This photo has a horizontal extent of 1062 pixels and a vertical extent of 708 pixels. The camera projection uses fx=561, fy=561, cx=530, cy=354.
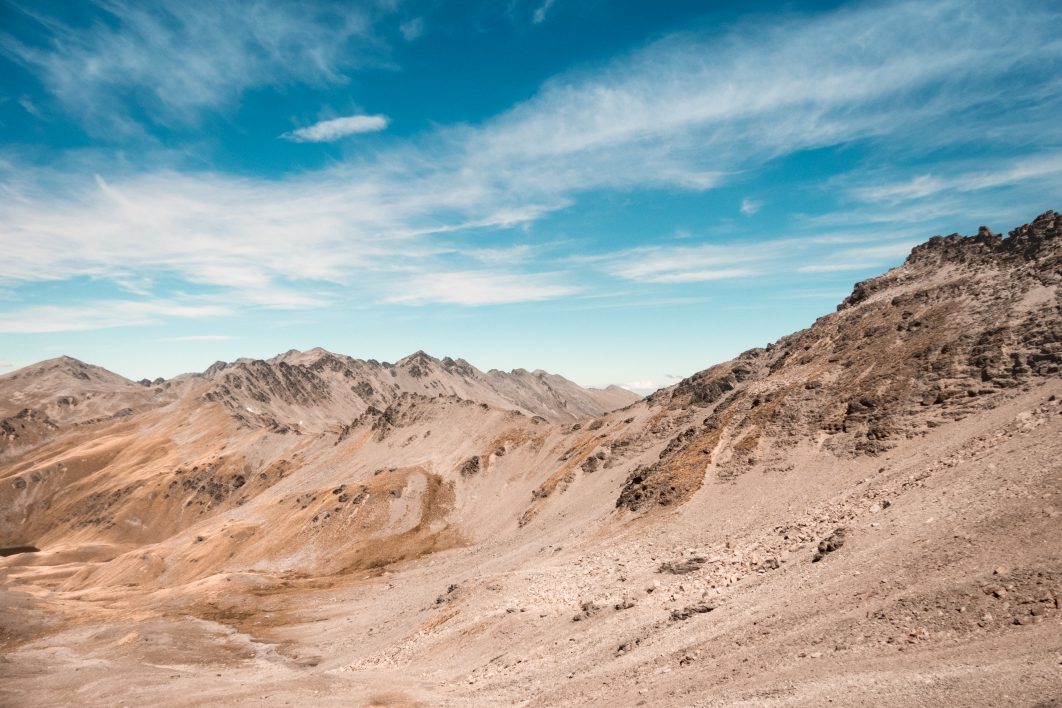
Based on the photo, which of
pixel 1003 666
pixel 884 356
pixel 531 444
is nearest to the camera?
pixel 1003 666

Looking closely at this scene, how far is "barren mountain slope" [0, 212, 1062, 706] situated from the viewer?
85.5 feet

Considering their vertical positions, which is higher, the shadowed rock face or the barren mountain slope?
the shadowed rock face

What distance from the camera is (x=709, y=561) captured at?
45625 mm

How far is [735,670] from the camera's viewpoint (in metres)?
26.9

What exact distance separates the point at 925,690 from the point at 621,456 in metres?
82.3

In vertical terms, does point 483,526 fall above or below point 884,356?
below

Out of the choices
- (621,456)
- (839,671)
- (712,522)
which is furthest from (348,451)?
(839,671)

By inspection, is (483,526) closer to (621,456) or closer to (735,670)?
(621,456)

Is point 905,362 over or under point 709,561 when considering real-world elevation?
over

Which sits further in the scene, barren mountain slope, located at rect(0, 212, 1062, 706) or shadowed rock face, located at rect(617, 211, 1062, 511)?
shadowed rock face, located at rect(617, 211, 1062, 511)

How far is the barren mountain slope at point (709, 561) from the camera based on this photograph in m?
26.0

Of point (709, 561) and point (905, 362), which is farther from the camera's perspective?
point (905, 362)

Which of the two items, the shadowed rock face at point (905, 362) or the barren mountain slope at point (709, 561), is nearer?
the barren mountain slope at point (709, 561)

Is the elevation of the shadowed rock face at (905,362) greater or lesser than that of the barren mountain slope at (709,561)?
greater
